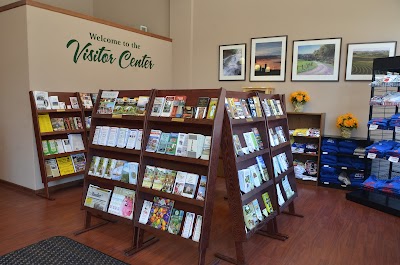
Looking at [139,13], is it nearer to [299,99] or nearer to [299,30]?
[299,30]

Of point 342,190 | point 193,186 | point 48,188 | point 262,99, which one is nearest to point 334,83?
point 342,190

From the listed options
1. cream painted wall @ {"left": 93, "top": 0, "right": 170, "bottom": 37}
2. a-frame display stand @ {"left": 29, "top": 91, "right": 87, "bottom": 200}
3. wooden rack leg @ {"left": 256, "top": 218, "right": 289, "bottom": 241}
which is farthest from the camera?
cream painted wall @ {"left": 93, "top": 0, "right": 170, "bottom": 37}

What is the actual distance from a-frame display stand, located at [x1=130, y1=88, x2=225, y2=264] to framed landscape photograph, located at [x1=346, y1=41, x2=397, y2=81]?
3511 mm

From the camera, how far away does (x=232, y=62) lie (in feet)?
19.9

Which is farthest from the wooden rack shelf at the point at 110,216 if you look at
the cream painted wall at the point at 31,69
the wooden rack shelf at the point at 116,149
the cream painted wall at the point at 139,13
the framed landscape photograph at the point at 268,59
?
the cream painted wall at the point at 139,13

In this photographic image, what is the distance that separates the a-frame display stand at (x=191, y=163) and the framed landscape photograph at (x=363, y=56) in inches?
138

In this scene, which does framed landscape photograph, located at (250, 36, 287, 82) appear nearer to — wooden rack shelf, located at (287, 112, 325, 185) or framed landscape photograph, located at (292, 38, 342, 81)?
framed landscape photograph, located at (292, 38, 342, 81)

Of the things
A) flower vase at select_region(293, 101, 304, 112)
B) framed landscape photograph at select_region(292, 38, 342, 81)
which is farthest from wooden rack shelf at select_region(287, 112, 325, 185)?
framed landscape photograph at select_region(292, 38, 342, 81)

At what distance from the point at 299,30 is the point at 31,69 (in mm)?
4423

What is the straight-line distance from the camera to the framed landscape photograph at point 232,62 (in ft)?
19.6

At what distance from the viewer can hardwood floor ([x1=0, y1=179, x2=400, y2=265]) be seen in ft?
8.98

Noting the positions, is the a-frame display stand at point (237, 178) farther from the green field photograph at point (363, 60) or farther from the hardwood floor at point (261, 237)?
the green field photograph at point (363, 60)

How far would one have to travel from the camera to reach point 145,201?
2.81 m

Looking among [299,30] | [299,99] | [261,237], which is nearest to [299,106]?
[299,99]
